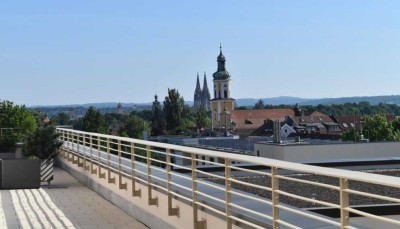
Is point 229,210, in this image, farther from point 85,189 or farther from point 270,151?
point 270,151

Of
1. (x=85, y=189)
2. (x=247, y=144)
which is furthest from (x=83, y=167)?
(x=247, y=144)

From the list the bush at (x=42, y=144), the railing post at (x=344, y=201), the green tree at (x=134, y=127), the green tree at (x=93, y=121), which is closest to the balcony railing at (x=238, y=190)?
the railing post at (x=344, y=201)

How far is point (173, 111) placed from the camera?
161750 mm

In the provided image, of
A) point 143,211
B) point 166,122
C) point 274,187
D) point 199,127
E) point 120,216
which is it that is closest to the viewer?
point 274,187

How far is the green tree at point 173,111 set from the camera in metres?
159

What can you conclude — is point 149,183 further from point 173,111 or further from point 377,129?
point 173,111

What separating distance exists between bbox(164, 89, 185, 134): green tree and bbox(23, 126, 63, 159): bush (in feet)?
450

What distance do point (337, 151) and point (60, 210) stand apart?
3003 centimetres

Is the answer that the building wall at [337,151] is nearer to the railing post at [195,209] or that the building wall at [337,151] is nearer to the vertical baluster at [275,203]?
the railing post at [195,209]

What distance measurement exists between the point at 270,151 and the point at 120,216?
3577cm

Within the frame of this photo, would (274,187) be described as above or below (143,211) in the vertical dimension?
above

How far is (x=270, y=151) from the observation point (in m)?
47.4

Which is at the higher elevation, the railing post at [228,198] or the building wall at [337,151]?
the railing post at [228,198]

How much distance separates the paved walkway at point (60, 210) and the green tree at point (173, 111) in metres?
141
